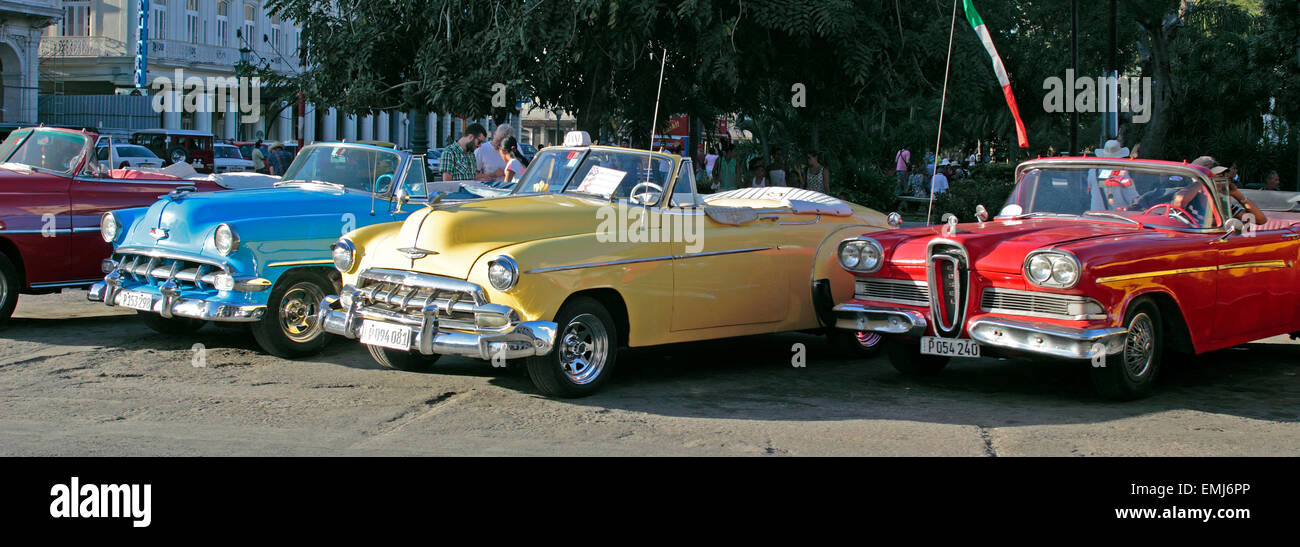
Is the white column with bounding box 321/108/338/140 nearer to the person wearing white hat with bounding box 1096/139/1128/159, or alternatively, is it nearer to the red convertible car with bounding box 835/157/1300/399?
the person wearing white hat with bounding box 1096/139/1128/159

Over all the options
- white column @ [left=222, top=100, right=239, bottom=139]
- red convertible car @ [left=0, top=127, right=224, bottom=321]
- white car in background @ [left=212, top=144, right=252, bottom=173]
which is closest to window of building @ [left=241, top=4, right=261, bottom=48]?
white column @ [left=222, top=100, right=239, bottom=139]

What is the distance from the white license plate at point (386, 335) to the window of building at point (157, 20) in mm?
47416

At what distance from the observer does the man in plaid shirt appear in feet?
44.5

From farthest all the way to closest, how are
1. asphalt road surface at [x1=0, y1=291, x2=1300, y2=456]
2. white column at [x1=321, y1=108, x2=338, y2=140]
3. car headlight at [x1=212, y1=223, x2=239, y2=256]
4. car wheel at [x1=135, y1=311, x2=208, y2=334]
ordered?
white column at [x1=321, y1=108, x2=338, y2=140] → car wheel at [x1=135, y1=311, x2=208, y2=334] → car headlight at [x1=212, y1=223, x2=239, y2=256] → asphalt road surface at [x1=0, y1=291, x2=1300, y2=456]

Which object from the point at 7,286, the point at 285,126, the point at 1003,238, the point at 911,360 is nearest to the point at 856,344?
the point at 911,360

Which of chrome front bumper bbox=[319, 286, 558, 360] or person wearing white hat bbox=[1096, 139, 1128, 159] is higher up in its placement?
person wearing white hat bbox=[1096, 139, 1128, 159]

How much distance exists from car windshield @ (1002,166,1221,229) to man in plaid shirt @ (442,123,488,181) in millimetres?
6209

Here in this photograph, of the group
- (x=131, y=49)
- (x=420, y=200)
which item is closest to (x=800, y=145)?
(x=420, y=200)

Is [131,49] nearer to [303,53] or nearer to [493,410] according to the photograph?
[303,53]

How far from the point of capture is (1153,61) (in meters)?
25.8

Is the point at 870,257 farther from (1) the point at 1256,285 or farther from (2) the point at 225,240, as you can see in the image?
(2) the point at 225,240

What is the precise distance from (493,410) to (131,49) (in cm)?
4881

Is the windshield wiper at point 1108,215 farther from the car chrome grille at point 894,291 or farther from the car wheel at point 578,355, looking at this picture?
the car wheel at point 578,355

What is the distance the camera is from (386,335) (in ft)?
25.9
